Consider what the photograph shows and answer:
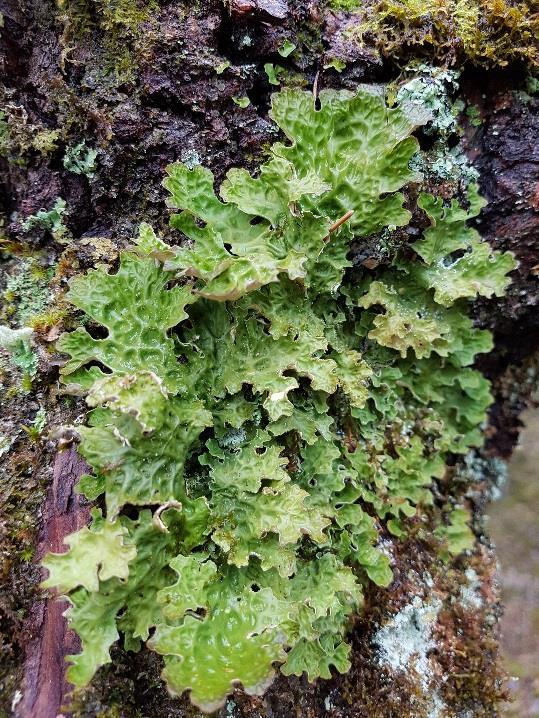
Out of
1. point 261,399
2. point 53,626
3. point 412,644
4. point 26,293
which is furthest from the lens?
point 412,644

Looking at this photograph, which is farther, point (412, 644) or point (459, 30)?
point (412, 644)

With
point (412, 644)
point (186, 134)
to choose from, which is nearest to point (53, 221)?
point (186, 134)

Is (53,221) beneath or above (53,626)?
above

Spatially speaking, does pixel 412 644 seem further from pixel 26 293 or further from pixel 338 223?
pixel 26 293

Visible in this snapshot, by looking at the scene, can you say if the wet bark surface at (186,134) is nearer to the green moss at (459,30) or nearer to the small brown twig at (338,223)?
the green moss at (459,30)

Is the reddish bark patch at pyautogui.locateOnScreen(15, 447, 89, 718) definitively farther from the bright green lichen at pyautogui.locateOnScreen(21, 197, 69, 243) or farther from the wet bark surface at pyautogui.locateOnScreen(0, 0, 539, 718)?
the bright green lichen at pyautogui.locateOnScreen(21, 197, 69, 243)

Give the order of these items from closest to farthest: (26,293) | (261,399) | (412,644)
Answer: (261,399)
(26,293)
(412,644)

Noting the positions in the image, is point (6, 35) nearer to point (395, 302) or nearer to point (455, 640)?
point (395, 302)

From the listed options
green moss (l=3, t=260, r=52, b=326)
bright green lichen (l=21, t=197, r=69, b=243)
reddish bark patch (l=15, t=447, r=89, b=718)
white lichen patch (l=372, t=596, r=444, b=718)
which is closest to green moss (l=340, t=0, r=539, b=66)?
bright green lichen (l=21, t=197, r=69, b=243)
